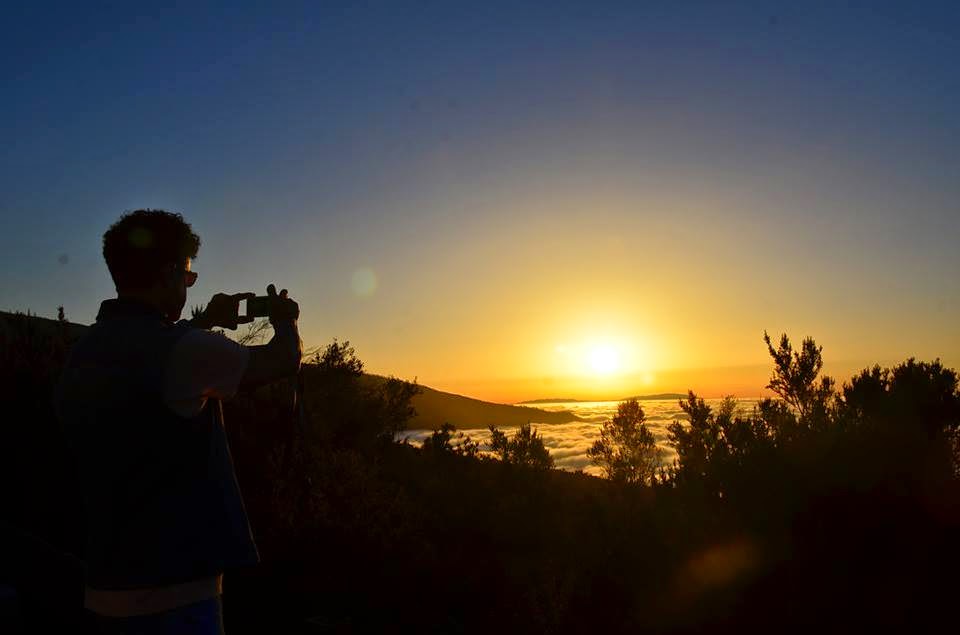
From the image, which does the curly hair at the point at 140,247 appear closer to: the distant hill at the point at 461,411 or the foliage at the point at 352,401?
the foliage at the point at 352,401

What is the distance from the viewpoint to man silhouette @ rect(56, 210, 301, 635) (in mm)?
2023

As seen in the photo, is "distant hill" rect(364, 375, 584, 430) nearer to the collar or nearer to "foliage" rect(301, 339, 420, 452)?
"foliage" rect(301, 339, 420, 452)

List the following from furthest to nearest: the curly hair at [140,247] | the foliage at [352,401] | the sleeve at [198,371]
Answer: the foliage at [352,401], the curly hair at [140,247], the sleeve at [198,371]

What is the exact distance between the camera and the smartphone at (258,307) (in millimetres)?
3059

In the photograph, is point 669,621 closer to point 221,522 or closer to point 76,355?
point 221,522

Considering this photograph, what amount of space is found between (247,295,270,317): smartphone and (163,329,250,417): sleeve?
0.89 m

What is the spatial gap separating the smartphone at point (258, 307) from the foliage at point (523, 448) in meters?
13.4

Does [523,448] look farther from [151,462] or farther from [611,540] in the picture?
[151,462]

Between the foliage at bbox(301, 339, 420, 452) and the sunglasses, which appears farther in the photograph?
the foliage at bbox(301, 339, 420, 452)

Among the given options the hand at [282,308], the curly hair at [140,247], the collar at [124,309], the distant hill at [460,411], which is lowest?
the distant hill at [460,411]

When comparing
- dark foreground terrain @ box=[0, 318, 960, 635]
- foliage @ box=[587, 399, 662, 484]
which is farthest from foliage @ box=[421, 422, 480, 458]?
dark foreground terrain @ box=[0, 318, 960, 635]

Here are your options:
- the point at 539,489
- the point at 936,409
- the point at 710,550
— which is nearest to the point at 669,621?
the point at 710,550

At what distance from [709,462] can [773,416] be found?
1330 mm

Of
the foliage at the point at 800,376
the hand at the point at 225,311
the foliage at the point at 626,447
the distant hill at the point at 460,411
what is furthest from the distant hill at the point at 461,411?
the hand at the point at 225,311
